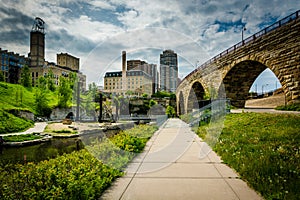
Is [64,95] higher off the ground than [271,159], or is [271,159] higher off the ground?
[64,95]

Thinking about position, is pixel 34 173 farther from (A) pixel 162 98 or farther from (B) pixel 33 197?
(A) pixel 162 98

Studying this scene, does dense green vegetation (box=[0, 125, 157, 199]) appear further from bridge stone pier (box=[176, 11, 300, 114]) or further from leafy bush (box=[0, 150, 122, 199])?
bridge stone pier (box=[176, 11, 300, 114])

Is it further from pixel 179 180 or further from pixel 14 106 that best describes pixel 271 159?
pixel 14 106

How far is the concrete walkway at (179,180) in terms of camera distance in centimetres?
328

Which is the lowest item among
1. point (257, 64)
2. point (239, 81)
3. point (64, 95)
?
point (64, 95)

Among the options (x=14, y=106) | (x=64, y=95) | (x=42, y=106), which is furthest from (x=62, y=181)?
(x=64, y=95)

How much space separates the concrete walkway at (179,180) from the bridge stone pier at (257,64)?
9.25 metres

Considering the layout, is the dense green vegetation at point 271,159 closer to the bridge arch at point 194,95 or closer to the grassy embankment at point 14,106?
the grassy embankment at point 14,106

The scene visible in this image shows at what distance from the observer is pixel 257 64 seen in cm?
1712

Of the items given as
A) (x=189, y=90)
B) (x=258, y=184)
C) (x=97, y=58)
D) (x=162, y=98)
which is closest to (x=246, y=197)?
(x=258, y=184)

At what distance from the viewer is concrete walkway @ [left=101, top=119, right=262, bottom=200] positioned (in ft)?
10.7

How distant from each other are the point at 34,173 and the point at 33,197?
3.02 feet

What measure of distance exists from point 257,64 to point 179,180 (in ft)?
54.3

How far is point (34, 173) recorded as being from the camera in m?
3.34
